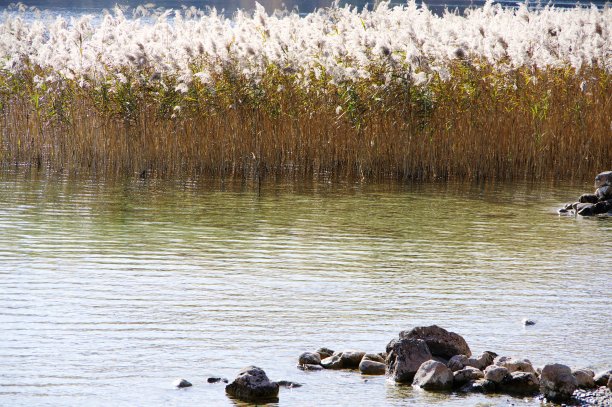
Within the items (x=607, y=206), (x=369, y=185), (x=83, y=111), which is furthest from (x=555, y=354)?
(x=83, y=111)

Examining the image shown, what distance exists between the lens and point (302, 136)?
14.4 meters

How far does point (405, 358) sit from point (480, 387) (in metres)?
0.39

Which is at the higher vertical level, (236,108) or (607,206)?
(236,108)

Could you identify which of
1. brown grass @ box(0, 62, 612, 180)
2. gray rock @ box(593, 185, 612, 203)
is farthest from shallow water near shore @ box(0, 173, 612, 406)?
brown grass @ box(0, 62, 612, 180)

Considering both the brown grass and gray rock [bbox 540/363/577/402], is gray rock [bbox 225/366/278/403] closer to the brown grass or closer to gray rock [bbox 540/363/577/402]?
gray rock [bbox 540/363/577/402]

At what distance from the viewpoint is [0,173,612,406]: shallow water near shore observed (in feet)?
16.7

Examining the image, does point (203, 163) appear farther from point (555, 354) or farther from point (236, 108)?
point (555, 354)

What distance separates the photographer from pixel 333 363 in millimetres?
5238

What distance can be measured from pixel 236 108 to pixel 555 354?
9317 mm

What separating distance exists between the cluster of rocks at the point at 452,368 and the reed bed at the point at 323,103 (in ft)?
28.7

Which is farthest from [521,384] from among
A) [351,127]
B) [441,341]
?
[351,127]

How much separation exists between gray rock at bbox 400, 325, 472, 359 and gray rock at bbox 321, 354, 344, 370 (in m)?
0.37

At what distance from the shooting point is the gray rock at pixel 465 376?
5023mm

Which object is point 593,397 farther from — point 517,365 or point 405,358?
point 405,358
